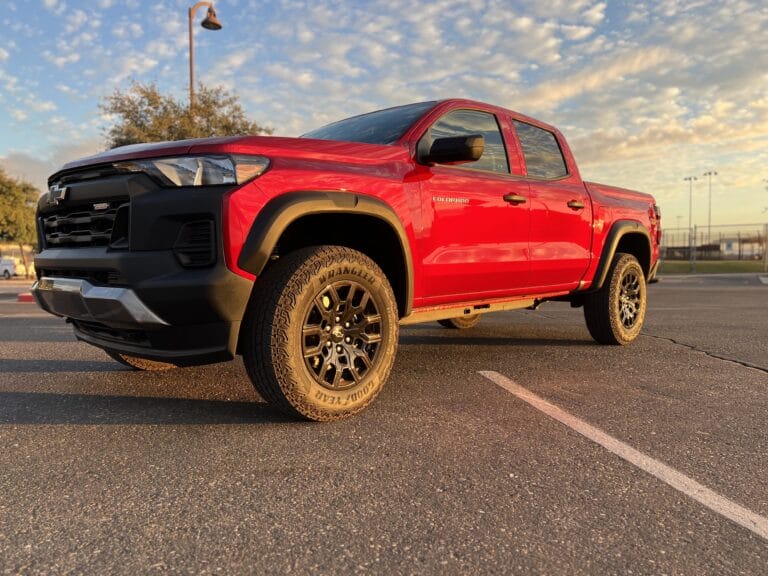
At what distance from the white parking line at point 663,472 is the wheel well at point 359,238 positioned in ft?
3.44

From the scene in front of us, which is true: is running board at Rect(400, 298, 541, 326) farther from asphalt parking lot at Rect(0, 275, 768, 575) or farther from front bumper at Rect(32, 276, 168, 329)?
front bumper at Rect(32, 276, 168, 329)

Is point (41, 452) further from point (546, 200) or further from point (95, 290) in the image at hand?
point (546, 200)

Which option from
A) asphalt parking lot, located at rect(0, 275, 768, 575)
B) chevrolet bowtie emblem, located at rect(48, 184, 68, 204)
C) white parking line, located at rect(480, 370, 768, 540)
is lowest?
white parking line, located at rect(480, 370, 768, 540)

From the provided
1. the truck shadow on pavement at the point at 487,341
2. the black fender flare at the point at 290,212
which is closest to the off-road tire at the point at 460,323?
the truck shadow on pavement at the point at 487,341

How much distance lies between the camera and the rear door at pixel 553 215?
427cm

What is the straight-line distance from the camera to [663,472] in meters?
2.22

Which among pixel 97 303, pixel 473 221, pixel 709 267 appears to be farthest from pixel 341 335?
pixel 709 267

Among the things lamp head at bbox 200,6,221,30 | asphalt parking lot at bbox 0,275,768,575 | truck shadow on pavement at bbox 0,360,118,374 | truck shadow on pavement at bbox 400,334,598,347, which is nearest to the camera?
asphalt parking lot at bbox 0,275,768,575

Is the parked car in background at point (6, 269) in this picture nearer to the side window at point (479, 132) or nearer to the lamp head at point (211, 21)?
the lamp head at point (211, 21)

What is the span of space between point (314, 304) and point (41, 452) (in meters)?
1.39

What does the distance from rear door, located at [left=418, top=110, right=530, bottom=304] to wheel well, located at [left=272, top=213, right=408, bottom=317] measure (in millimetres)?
176

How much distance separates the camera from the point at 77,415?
2.93 metres

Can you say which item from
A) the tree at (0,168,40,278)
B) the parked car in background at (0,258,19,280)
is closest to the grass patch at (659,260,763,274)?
the tree at (0,168,40,278)

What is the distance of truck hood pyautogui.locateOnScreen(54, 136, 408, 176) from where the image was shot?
2.55 metres
